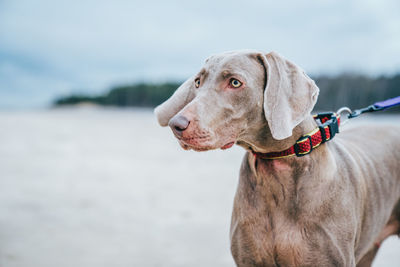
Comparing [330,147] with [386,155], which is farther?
[386,155]

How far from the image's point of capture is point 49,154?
1030 cm

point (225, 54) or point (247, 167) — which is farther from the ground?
point (225, 54)

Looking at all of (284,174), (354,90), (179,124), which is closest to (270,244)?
(284,174)

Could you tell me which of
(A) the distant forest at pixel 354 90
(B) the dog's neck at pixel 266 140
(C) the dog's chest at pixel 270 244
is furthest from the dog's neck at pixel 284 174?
(A) the distant forest at pixel 354 90

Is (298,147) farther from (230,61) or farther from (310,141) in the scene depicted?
(230,61)

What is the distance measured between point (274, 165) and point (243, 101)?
0.45m

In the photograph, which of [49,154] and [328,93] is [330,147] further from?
[328,93]

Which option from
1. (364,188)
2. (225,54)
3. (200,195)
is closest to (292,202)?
(364,188)

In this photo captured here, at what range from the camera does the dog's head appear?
2035 millimetres

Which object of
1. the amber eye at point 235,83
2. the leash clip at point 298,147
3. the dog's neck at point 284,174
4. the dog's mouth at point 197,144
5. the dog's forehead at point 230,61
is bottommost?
the dog's neck at point 284,174

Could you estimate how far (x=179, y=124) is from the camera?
1986 mm

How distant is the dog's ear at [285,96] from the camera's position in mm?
2084

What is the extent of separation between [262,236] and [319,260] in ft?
1.14

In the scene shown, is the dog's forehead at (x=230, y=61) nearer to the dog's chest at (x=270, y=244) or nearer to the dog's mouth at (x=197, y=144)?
the dog's mouth at (x=197, y=144)
